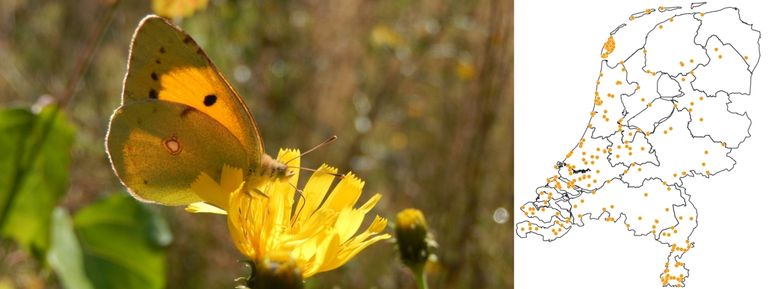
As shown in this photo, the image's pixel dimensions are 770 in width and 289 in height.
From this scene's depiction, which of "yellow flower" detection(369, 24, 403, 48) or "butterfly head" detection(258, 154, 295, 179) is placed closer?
"butterfly head" detection(258, 154, 295, 179)

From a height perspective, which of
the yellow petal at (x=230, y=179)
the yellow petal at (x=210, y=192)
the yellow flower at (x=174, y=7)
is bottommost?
the yellow petal at (x=210, y=192)

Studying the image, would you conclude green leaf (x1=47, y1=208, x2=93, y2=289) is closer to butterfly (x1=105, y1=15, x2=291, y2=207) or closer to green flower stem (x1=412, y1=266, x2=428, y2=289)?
butterfly (x1=105, y1=15, x2=291, y2=207)

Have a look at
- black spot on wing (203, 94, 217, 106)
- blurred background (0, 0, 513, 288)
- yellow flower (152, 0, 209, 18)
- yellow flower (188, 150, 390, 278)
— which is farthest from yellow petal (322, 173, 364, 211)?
yellow flower (152, 0, 209, 18)

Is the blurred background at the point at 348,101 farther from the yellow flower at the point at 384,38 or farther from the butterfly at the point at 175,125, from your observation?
the butterfly at the point at 175,125

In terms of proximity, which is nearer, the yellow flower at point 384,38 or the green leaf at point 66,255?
the green leaf at point 66,255

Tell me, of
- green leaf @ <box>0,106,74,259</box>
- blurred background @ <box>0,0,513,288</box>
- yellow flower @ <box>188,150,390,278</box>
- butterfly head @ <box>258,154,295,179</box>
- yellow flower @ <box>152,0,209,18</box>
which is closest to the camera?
yellow flower @ <box>188,150,390,278</box>

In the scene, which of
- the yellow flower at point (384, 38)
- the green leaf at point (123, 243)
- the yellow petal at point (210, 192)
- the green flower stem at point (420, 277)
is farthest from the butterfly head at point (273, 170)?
the yellow flower at point (384, 38)
